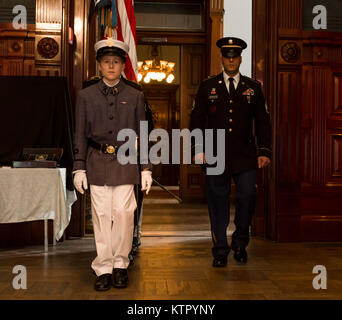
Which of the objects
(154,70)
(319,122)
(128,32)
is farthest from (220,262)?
(154,70)

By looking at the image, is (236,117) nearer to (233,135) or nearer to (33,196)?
(233,135)

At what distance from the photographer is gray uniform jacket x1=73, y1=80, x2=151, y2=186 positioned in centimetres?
282

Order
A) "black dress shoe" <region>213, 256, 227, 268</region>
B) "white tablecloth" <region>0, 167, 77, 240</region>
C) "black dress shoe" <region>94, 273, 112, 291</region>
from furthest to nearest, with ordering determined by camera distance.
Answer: "white tablecloth" <region>0, 167, 77, 240</region> < "black dress shoe" <region>213, 256, 227, 268</region> < "black dress shoe" <region>94, 273, 112, 291</region>

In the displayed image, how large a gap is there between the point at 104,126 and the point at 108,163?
225 mm

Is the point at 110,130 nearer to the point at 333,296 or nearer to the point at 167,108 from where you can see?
the point at 333,296

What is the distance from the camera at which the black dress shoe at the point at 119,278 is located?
2.80 meters

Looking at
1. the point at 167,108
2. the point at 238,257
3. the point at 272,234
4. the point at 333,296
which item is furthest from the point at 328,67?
the point at 167,108

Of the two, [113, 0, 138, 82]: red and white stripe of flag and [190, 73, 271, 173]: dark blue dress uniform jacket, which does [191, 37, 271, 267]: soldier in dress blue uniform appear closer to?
[190, 73, 271, 173]: dark blue dress uniform jacket

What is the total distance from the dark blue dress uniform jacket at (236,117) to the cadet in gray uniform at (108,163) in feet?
2.59

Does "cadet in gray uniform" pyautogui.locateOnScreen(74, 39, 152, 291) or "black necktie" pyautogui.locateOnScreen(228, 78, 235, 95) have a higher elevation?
"black necktie" pyautogui.locateOnScreen(228, 78, 235, 95)

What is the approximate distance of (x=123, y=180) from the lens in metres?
2.81

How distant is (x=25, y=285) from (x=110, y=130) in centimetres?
108

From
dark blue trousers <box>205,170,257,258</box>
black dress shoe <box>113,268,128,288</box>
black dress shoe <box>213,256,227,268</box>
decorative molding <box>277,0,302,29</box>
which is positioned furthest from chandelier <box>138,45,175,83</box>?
black dress shoe <box>113,268,128,288</box>

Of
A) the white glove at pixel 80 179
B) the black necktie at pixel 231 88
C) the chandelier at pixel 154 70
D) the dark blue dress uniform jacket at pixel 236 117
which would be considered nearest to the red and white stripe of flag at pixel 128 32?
the dark blue dress uniform jacket at pixel 236 117
